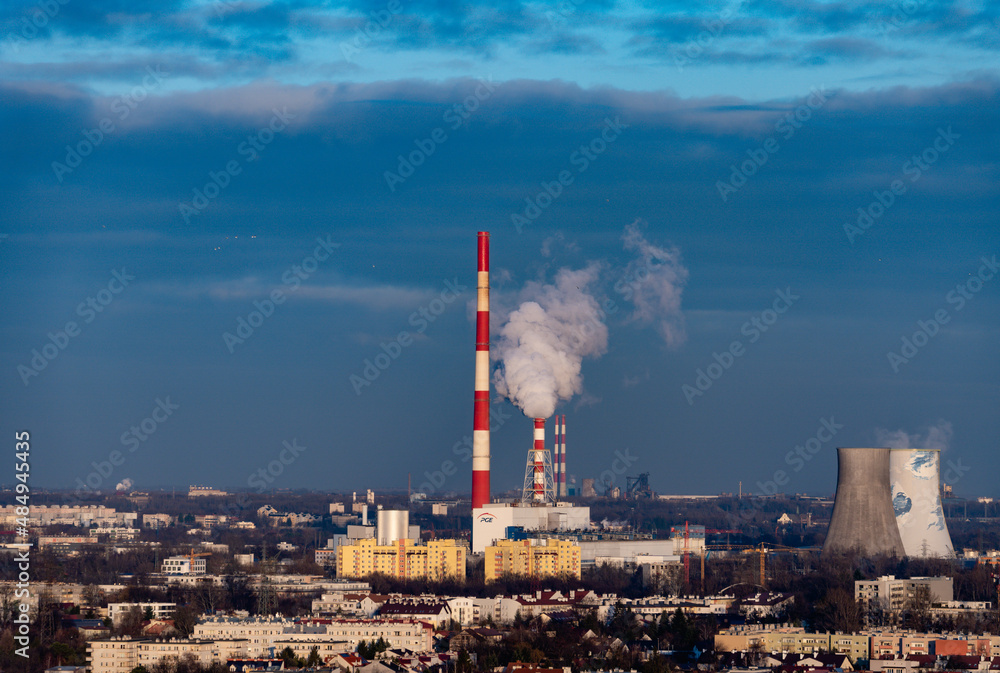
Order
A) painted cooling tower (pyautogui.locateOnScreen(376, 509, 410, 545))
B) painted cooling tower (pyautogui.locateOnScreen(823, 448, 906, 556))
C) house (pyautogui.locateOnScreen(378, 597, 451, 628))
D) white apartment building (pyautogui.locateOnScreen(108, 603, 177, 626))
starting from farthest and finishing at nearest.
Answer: painted cooling tower (pyautogui.locateOnScreen(376, 509, 410, 545)), painted cooling tower (pyautogui.locateOnScreen(823, 448, 906, 556)), white apartment building (pyautogui.locateOnScreen(108, 603, 177, 626)), house (pyautogui.locateOnScreen(378, 597, 451, 628))

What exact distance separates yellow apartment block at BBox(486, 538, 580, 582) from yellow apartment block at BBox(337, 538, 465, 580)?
4.01 ft

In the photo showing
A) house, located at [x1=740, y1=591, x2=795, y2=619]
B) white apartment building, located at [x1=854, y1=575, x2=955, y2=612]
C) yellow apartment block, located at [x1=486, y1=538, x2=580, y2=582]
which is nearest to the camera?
house, located at [x1=740, y1=591, x2=795, y2=619]

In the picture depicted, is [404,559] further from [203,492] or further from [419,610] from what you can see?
[203,492]

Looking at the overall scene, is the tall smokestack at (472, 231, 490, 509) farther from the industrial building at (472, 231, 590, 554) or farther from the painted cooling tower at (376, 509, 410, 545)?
the painted cooling tower at (376, 509, 410, 545)

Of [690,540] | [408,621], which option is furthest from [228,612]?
[690,540]

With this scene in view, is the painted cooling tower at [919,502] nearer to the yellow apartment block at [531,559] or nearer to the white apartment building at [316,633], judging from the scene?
the yellow apartment block at [531,559]

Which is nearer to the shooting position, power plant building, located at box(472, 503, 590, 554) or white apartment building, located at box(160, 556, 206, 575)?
power plant building, located at box(472, 503, 590, 554)

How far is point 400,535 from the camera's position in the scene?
201ft

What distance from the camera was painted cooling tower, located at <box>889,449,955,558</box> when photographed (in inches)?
2219

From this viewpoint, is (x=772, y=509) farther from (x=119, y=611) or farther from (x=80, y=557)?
(x=119, y=611)

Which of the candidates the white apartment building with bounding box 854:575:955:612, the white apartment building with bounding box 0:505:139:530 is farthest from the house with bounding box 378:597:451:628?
the white apartment building with bounding box 0:505:139:530

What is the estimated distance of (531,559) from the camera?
56.1 m

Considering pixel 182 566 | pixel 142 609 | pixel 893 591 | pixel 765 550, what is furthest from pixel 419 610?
pixel 765 550

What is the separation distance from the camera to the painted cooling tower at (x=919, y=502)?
185 ft
